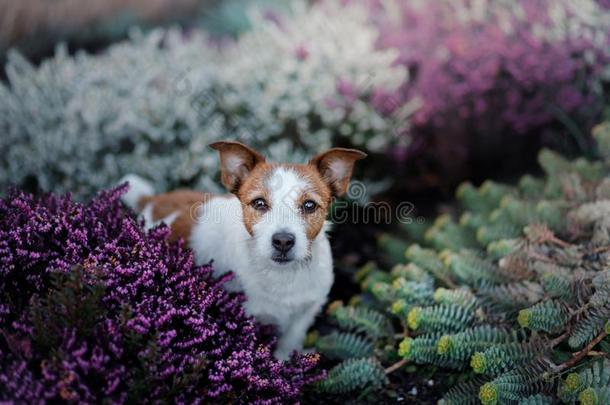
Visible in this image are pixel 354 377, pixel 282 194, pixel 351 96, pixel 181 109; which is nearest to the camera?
pixel 282 194

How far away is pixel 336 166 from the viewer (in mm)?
3168

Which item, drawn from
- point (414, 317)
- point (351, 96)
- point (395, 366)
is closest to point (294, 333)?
point (395, 366)

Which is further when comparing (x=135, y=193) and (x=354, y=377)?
(x=135, y=193)

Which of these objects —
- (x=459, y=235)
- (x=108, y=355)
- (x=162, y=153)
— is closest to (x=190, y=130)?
(x=162, y=153)

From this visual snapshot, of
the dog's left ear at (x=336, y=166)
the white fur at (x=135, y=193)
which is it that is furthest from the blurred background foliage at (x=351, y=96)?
the dog's left ear at (x=336, y=166)

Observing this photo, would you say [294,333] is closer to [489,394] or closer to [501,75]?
[489,394]

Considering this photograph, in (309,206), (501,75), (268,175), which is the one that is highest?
Answer: (501,75)

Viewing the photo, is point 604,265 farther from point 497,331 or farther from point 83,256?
point 83,256

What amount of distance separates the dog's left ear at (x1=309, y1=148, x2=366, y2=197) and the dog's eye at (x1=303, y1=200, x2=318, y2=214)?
222 mm

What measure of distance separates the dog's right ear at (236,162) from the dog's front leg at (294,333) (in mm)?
845

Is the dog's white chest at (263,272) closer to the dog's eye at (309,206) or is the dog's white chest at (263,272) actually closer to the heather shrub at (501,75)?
the dog's eye at (309,206)

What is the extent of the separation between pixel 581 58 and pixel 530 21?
57 centimetres

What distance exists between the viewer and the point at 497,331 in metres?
2.94

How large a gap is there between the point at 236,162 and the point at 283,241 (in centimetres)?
55
